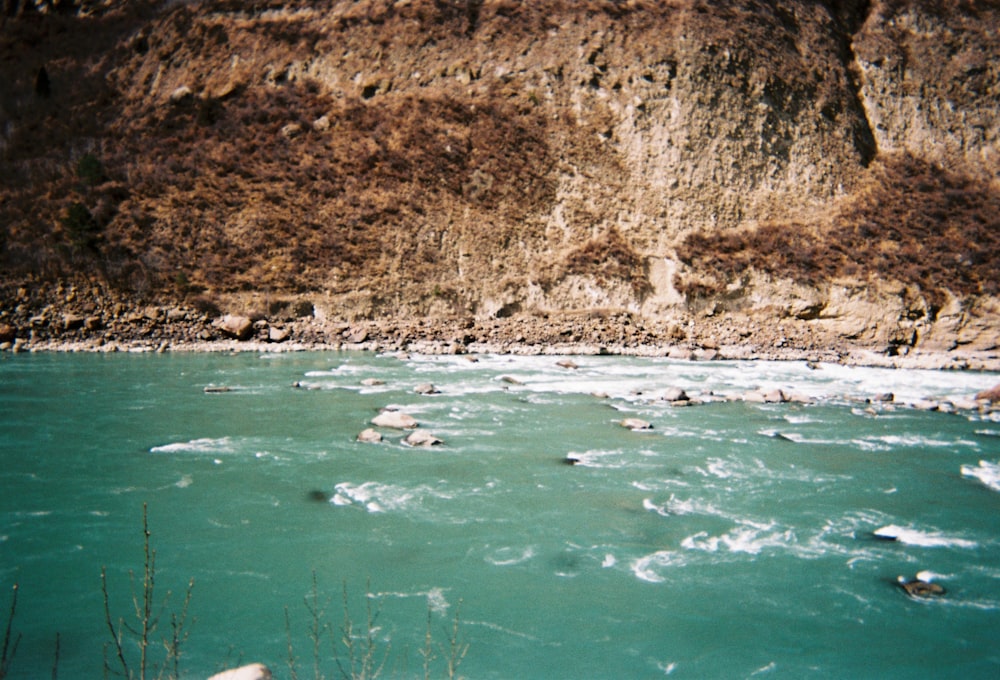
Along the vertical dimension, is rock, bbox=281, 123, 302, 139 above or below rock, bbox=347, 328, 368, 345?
above

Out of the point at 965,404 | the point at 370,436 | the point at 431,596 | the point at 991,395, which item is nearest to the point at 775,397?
the point at 965,404

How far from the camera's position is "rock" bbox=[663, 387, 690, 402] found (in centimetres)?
1845

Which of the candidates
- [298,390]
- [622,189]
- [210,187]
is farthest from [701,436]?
[210,187]

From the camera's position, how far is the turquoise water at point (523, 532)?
646cm

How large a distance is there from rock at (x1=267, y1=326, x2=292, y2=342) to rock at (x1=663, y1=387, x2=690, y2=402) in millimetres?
18706

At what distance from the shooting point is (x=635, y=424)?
50.0 ft

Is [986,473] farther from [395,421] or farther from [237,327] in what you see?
[237,327]

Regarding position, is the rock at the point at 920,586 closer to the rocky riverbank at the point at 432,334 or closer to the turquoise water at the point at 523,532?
the turquoise water at the point at 523,532

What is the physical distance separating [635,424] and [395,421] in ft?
17.5

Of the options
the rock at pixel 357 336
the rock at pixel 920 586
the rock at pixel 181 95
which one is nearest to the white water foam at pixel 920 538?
the rock at pixel 920 586

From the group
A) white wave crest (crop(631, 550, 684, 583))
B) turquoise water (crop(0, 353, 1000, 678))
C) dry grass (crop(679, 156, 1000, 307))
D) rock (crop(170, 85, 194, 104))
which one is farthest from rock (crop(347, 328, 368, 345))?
white wave crest (crop(631, 550, 684, 583))

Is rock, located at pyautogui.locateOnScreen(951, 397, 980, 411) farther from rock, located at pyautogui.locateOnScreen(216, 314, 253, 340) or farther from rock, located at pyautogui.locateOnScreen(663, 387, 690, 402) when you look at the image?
rock, located at pyautogui.locateOnScreen(216, 314, 253, 340)

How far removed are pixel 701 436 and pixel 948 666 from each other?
8.42 meters

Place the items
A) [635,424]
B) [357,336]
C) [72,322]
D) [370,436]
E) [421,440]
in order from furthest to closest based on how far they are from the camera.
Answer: [357,336] < [72,322] < [635,424] < [370,436] < [421,440]
